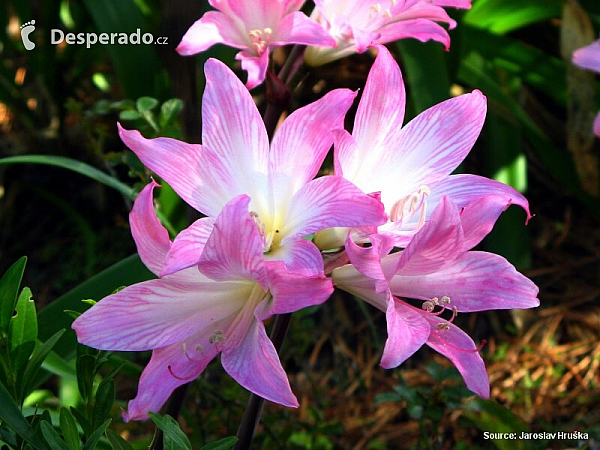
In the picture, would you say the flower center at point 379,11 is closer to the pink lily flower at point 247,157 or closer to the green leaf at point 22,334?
the pink lily flower at point 247,157

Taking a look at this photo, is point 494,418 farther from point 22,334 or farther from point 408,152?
point 22,334

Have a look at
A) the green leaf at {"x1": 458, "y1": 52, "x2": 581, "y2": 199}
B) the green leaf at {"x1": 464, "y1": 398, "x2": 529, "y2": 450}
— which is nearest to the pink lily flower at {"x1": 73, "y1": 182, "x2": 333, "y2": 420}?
the green leaf at {"x1": 464, "y1": 398, "x2": 529, "y2": 450}

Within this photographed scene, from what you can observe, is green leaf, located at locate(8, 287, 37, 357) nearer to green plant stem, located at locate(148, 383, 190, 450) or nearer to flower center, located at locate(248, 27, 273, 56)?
green plant stem, located at locate(148, 383, 190, 450)

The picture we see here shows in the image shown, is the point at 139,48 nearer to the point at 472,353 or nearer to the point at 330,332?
the point at 330,332

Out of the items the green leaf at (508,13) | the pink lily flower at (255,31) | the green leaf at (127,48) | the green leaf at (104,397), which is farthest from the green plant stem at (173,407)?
the green leaf at (508,13)

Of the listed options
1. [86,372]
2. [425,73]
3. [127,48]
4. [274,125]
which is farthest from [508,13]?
[86,372]
